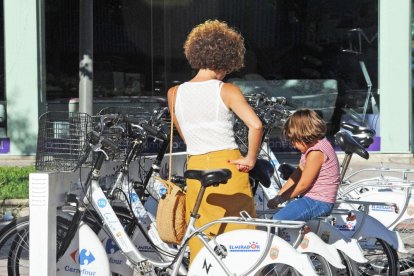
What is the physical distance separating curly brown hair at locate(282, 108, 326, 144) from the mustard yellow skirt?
1.38 feet

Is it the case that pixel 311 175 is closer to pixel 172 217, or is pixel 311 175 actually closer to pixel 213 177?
pixel 213 177

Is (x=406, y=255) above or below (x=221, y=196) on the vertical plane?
below

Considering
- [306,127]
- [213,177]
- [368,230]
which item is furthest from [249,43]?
[213,177]

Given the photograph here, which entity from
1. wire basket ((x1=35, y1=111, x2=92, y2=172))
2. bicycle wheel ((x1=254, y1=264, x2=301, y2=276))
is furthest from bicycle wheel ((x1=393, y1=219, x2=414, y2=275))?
wire basket ((x1=35, y1=111, x2=92, y2=172))

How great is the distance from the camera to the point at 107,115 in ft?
17.2

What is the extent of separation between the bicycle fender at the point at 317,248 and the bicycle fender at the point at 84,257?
3.93 feet

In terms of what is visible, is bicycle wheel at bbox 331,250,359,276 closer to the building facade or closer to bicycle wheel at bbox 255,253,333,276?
bicycle wheel at bbox 255,253,333,276

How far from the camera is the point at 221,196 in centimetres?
473

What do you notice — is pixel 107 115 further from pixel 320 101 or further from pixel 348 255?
pixel 320 101

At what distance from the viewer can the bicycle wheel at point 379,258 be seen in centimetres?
538

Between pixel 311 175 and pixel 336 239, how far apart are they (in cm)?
40

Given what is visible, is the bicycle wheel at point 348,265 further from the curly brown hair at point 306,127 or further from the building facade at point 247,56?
the building facade at point 247,56

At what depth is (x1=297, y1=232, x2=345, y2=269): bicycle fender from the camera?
455 centimetres

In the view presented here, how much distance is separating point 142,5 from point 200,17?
949mm
